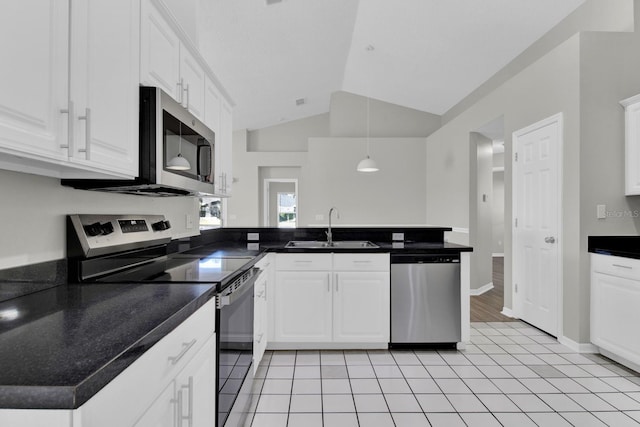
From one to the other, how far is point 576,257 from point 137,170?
11.0 feet

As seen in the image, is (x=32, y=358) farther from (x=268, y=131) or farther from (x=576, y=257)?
(x=268, y=131)

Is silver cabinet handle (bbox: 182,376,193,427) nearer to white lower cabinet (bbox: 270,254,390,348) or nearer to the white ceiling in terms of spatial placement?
white lower cabinet (bbox: 270,254,390,348)

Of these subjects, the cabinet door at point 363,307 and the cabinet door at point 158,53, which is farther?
the cabinet door at point 363,307

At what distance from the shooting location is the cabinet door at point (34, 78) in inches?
31.7

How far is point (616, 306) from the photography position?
2602 millimetres

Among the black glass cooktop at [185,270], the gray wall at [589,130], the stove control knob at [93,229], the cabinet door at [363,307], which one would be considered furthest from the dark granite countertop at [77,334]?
the gray wall at [589,130]

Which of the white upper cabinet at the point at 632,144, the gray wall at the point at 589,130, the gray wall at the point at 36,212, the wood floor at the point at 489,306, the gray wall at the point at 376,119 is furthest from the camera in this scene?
the gray wall at the point at 376,119

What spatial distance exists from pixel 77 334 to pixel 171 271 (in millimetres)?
858

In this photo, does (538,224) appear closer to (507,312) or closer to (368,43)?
(507,312)

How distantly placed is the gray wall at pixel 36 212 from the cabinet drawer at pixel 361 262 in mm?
1719

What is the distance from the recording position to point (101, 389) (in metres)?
0.67

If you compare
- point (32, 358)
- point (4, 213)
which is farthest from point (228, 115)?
point (32, 358)

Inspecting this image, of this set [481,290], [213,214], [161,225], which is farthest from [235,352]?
[213,214]

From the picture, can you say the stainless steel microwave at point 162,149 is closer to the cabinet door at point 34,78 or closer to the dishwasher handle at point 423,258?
the cabinet door at point 34,78
